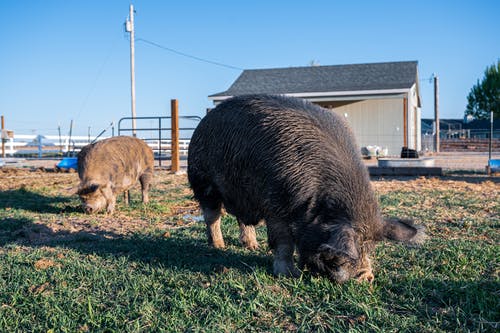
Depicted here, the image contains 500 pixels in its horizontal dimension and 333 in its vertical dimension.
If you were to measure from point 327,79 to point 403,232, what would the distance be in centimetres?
2436

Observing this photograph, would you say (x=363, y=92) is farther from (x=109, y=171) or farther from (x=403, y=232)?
(x=403, y=232)

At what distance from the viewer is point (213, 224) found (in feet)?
17.3

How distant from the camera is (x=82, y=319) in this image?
3.22 meters

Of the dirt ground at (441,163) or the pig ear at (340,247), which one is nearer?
the pig ear at (340,247)

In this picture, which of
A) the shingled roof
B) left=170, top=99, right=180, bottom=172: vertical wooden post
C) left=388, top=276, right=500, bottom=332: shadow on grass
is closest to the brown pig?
left=388, top=276, right=500, bottom=332: shadow on grass

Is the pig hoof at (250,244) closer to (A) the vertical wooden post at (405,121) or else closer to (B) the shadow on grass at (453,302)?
(B) the shadow on grass at (453,302)

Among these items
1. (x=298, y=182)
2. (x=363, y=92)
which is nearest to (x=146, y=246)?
(x=298, y=182)

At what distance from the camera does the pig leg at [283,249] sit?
413 cm

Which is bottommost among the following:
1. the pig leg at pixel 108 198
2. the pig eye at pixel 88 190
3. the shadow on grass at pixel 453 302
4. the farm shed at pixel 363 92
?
the shadow on grass at pixel 453 302

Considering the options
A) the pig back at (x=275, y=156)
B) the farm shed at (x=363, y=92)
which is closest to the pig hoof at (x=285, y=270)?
the pig back at (x=275, y=156)

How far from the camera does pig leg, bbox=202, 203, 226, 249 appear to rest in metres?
5.27

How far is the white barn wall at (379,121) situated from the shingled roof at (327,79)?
1211mm

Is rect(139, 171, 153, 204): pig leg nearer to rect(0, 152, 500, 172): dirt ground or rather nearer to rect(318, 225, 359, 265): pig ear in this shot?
rect(318, 225, 359, 265): pig ear

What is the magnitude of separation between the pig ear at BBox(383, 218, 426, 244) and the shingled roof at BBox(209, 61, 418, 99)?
19684mm
